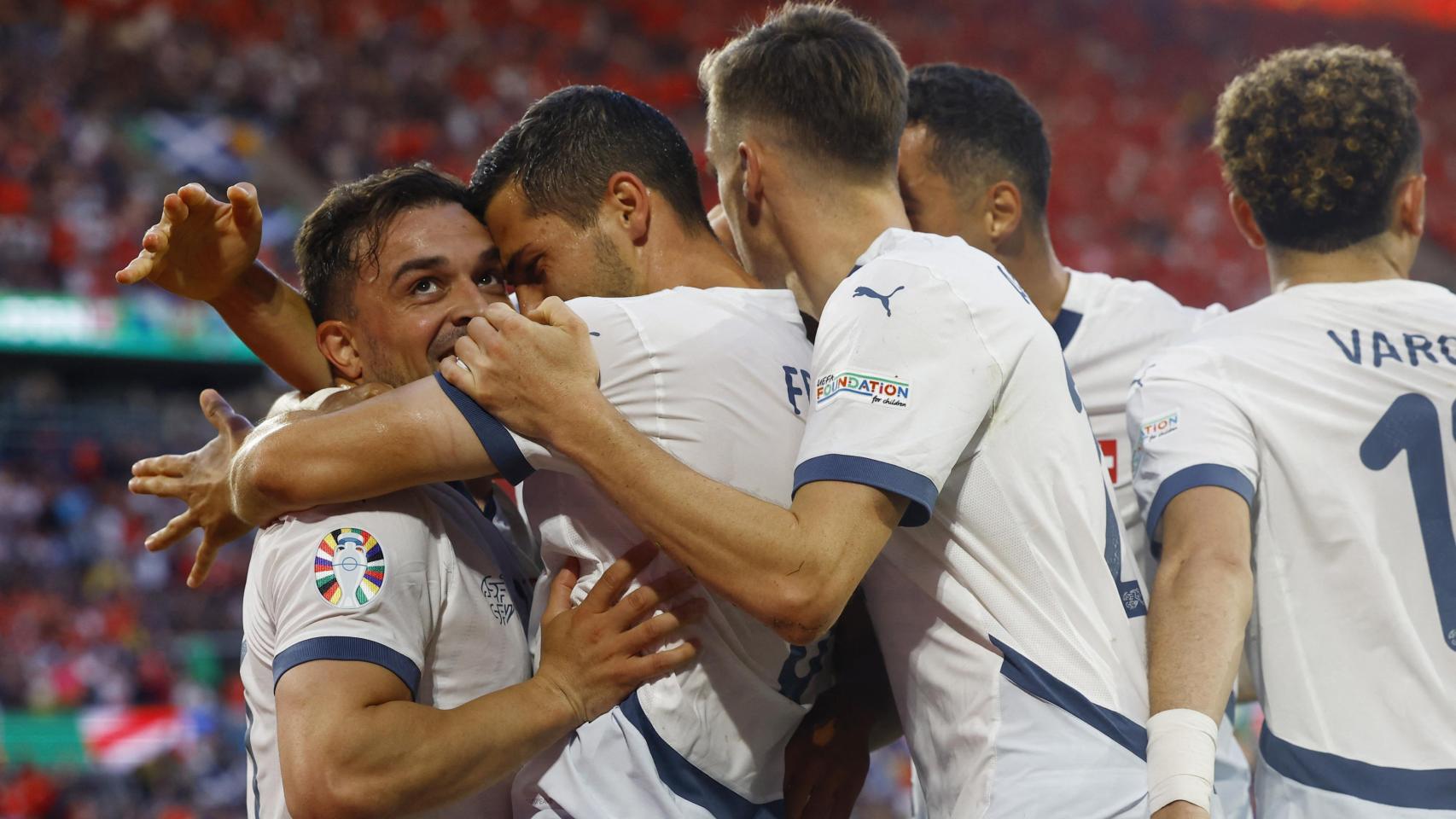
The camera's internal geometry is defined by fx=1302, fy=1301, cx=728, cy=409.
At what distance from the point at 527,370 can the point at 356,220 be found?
0.93m

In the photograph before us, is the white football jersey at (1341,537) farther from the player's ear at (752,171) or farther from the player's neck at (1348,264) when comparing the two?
the player's ear at (752,171)

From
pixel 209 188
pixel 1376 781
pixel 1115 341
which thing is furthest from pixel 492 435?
pixel 209 188

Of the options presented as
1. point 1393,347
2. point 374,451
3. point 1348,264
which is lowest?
point 1393,347

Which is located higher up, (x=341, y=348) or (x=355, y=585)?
(x=341, y=348)

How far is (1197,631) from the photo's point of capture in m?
2.45

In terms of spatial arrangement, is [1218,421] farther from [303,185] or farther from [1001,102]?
[303,185]

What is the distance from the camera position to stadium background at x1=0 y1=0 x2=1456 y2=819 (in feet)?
38.5

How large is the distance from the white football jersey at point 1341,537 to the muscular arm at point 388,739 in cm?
141

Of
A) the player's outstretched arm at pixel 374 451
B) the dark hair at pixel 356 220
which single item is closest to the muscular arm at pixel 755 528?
the player's outstretched arm at pixel 374 451

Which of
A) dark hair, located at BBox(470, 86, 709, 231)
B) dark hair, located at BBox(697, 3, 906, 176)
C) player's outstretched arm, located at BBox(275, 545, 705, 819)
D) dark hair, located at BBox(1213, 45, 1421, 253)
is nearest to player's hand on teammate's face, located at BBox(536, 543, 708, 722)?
player's outstretched arm, located at BBox(275, 545, 705, 819)

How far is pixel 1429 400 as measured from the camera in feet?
9.23

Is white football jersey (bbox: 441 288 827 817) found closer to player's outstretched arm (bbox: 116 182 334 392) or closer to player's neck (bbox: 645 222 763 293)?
player's neck (bbox: 645 222 763 293)

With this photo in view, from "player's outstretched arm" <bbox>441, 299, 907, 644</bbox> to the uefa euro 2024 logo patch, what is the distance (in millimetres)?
424

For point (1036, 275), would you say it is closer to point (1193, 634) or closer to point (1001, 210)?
point (1001, 210)
